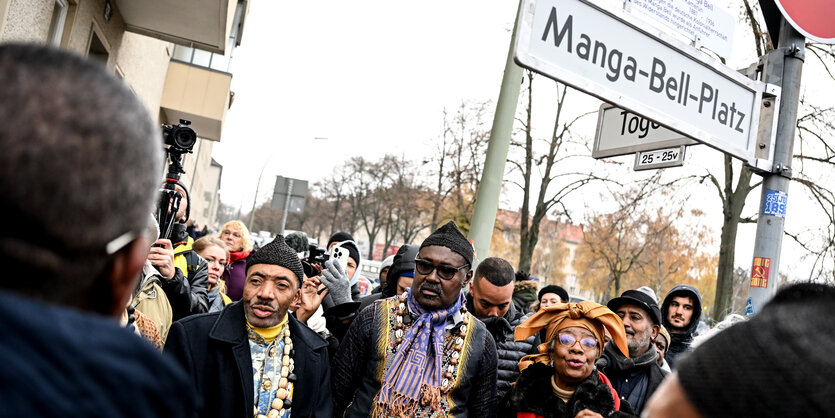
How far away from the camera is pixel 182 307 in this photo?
4.60m

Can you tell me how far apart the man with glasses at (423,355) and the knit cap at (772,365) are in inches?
105

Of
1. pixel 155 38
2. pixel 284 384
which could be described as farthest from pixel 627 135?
pixel 155 38

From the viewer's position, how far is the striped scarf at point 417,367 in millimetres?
3627

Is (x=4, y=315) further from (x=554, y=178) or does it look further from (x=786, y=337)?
(x=554, y=178)

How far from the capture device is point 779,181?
418 centimetres

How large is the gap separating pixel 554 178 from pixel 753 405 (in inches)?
786

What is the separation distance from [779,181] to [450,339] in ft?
7.53

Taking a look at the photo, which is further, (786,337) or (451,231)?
(451,231)

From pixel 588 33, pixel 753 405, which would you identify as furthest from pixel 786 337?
pixel 588 33

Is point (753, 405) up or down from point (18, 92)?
down

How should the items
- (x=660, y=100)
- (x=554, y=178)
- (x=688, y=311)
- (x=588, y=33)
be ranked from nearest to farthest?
(x=588, y=33), (x=660, y=100), (x=688, y=311), (x=554, y=178)

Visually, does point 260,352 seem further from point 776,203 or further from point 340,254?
point 776,203

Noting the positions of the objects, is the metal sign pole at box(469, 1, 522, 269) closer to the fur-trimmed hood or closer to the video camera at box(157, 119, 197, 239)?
the fur-trimmed hood

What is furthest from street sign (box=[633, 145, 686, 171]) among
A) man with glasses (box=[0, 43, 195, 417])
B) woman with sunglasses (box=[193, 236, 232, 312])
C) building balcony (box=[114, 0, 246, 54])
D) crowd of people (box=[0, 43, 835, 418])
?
building balcony (box=[114, 0, 246, 54])
